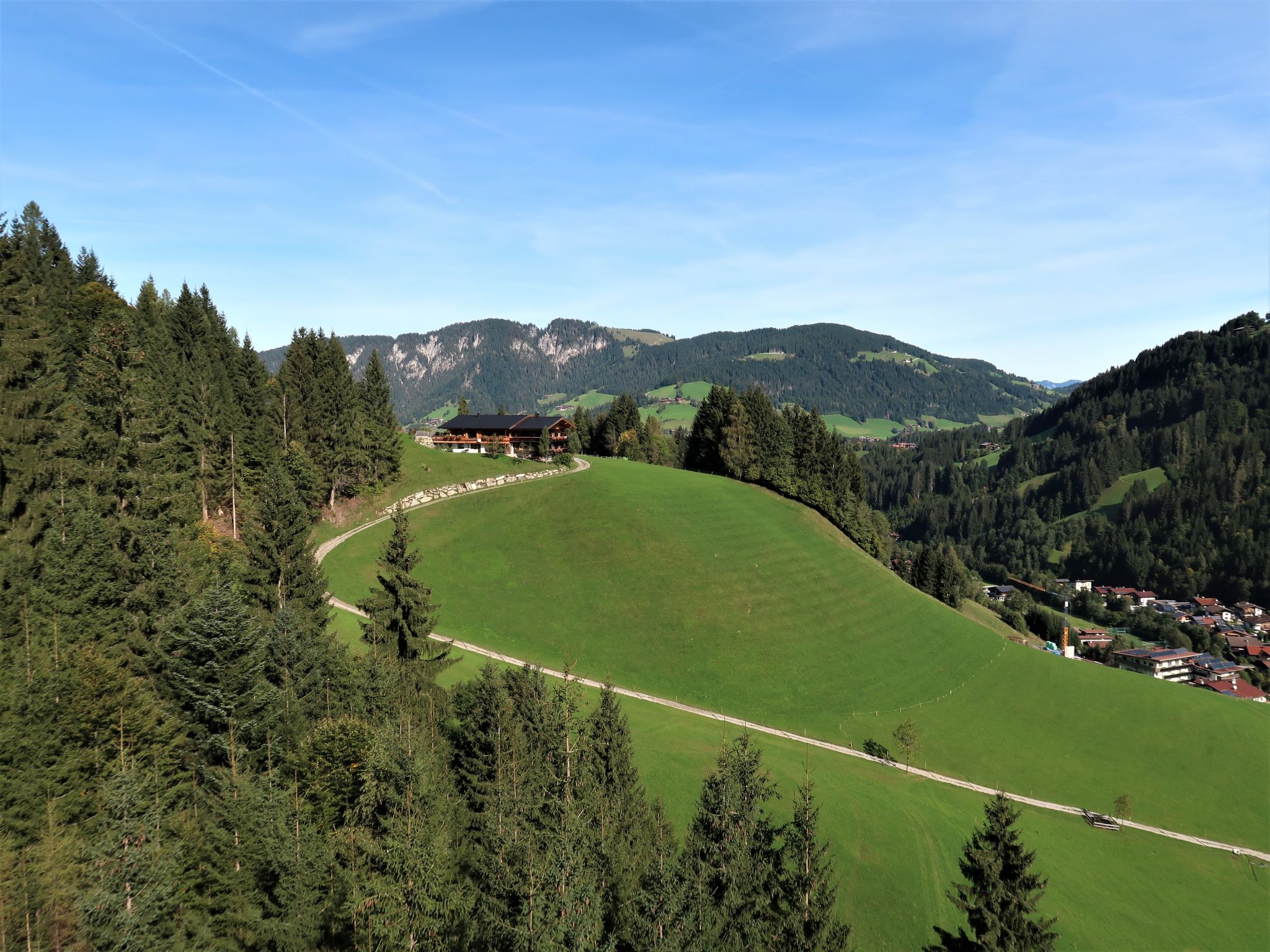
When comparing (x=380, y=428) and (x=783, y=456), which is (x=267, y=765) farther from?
(x=783, y=456)

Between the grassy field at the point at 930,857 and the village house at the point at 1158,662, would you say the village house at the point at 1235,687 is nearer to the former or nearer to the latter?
the village house at the point at 1158,662

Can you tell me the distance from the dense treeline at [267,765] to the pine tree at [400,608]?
167 millimetres

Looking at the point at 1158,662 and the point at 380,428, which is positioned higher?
the point at 380,428

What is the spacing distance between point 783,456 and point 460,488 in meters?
55.1

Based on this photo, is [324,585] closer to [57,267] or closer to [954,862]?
[954,862]

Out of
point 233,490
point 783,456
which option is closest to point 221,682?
point 233,490

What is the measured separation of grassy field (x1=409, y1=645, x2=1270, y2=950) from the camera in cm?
3462

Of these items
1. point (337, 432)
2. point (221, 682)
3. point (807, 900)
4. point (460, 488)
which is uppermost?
point (337, 432)

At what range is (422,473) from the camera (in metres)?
90.8

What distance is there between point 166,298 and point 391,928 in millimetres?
104279

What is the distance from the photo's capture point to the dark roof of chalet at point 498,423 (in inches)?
5000

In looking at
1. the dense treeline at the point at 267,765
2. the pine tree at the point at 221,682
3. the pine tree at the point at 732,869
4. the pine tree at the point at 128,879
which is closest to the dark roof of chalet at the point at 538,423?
the dense treeline at the point at 267,765

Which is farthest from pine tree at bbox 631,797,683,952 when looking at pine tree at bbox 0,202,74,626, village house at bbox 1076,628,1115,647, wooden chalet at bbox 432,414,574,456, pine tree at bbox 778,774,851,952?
village house at bbox 1076,628,1115,647

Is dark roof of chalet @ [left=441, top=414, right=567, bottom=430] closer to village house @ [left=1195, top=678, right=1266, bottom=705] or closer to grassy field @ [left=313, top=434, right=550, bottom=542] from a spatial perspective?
grassy field @ [left=313, top=434, right=550, bottom=542]
